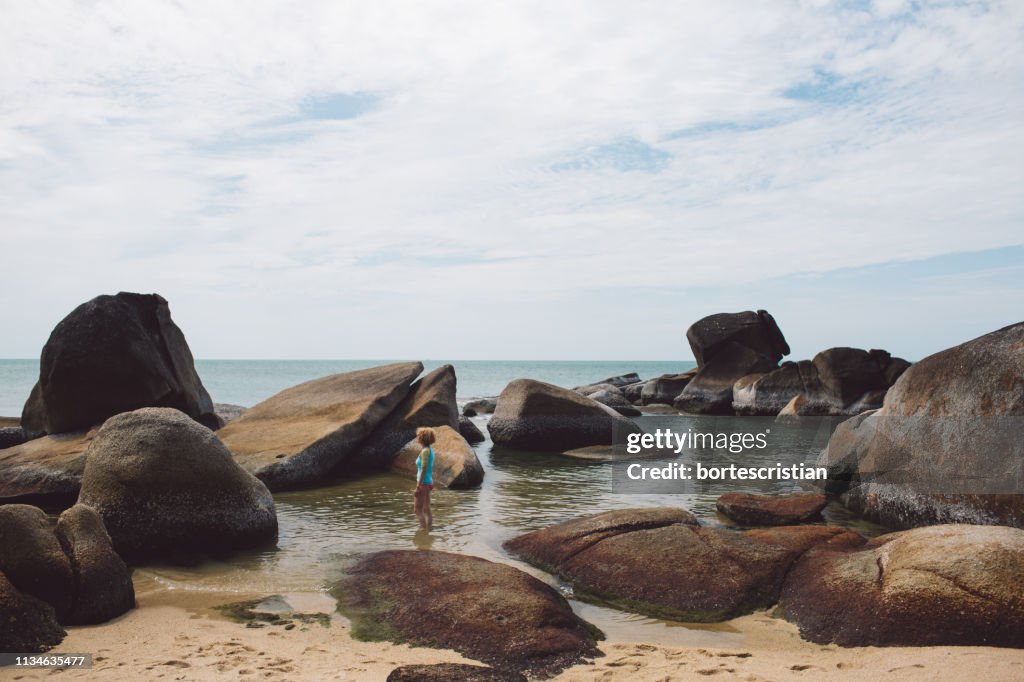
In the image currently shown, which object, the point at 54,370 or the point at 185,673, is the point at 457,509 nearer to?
the point at 185,673

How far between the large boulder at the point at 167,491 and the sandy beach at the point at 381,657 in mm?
2231

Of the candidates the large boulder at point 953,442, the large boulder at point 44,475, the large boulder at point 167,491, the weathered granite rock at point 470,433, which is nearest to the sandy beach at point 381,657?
the large boulder at point 167,491

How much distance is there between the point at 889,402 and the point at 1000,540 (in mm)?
5154

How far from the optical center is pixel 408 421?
54.8ft

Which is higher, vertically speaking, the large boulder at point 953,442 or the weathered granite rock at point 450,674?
the large boulder at point 953,442

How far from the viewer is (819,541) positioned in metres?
8.09

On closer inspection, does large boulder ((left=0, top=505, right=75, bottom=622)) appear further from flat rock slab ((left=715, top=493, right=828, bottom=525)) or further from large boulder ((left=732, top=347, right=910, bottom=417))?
large boulder ((left=732, top=347, right=910, bottom=417))

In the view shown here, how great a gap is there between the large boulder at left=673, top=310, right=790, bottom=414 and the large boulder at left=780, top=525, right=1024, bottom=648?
3129 centimetres

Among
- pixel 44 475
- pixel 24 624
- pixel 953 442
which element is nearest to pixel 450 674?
pixel 24 624

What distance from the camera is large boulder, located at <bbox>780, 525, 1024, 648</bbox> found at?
582 centimetres

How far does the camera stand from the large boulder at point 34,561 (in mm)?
6117

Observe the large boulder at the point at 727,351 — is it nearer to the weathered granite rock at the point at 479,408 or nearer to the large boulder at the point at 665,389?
the large boulder at the point at 665,389

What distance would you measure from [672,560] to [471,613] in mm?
2302

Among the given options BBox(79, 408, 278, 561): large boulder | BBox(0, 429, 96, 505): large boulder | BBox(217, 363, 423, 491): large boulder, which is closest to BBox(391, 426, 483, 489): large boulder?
BBox(217, 363, 423, 491): large boulder
